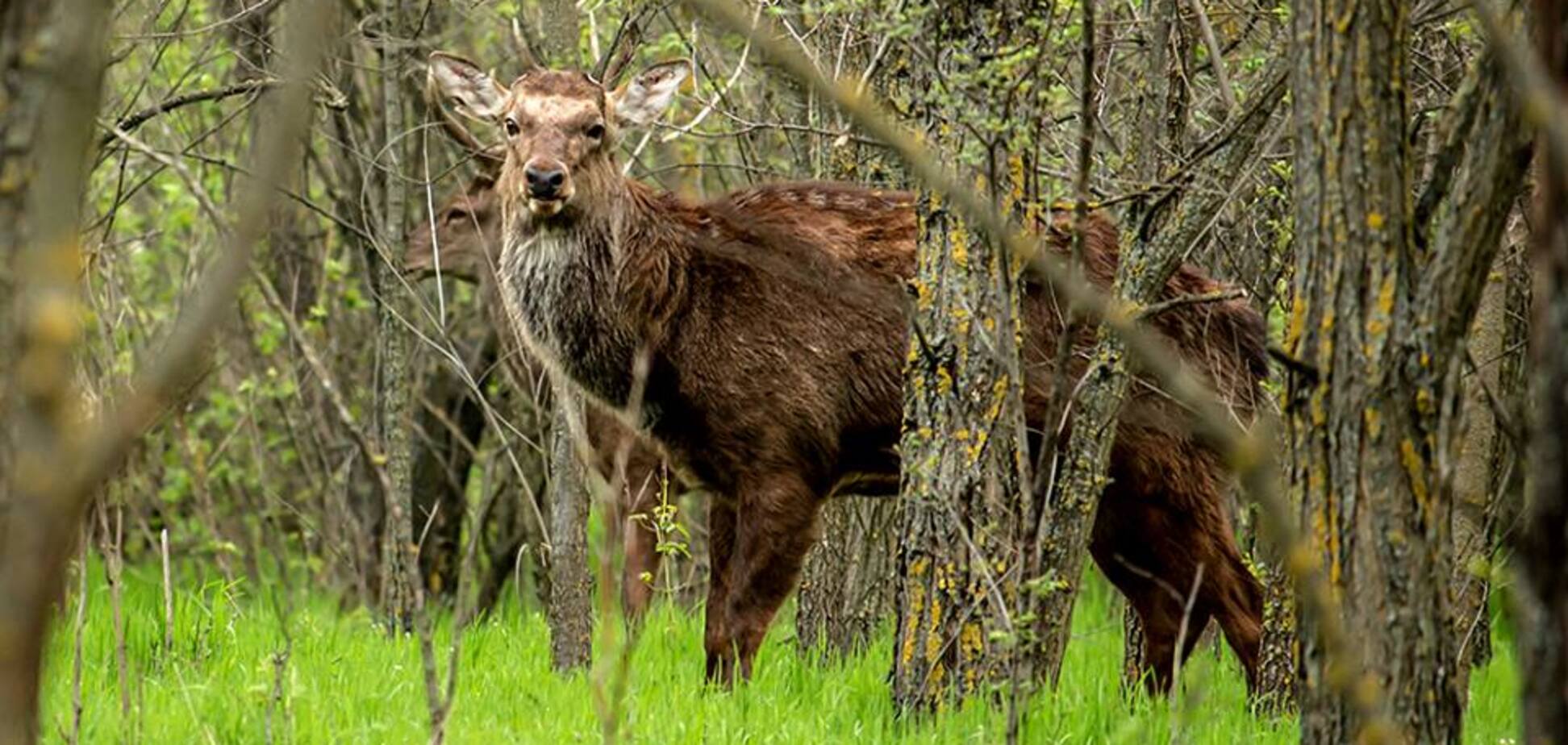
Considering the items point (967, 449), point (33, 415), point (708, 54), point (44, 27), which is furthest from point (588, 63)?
point (33, 415)

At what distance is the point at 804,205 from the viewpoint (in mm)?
8797

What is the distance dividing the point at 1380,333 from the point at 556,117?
→ 16.0 feet

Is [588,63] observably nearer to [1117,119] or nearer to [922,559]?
[1117,119]

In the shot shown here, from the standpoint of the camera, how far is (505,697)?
7.20 meters

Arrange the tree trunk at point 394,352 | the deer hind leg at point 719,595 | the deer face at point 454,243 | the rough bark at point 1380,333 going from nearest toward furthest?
the rough bark at point 1380,333, the deer hind leg at point 719,595, the tree trunk at point 394,352, the deer face at point 454,243

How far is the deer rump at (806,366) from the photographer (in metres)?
8.54

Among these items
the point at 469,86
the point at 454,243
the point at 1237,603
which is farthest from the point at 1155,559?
the point at 454,243

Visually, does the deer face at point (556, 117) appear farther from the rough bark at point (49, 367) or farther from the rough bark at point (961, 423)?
the rough bark at point (49, 367)

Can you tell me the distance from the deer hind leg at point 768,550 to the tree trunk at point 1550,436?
17.7ft

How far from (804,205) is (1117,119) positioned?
2.07m

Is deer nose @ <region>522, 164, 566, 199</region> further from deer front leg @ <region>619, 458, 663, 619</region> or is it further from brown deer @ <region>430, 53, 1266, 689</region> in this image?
deer front leg @ <region>619, 458, 663, 619</region>

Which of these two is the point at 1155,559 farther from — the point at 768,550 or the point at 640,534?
the point at 640,534

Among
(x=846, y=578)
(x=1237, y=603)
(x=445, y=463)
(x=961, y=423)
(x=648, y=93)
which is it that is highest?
(x=648, y=93)

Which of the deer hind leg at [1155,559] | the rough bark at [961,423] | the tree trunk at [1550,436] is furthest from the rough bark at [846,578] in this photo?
the tree trunk at [1550,436]
